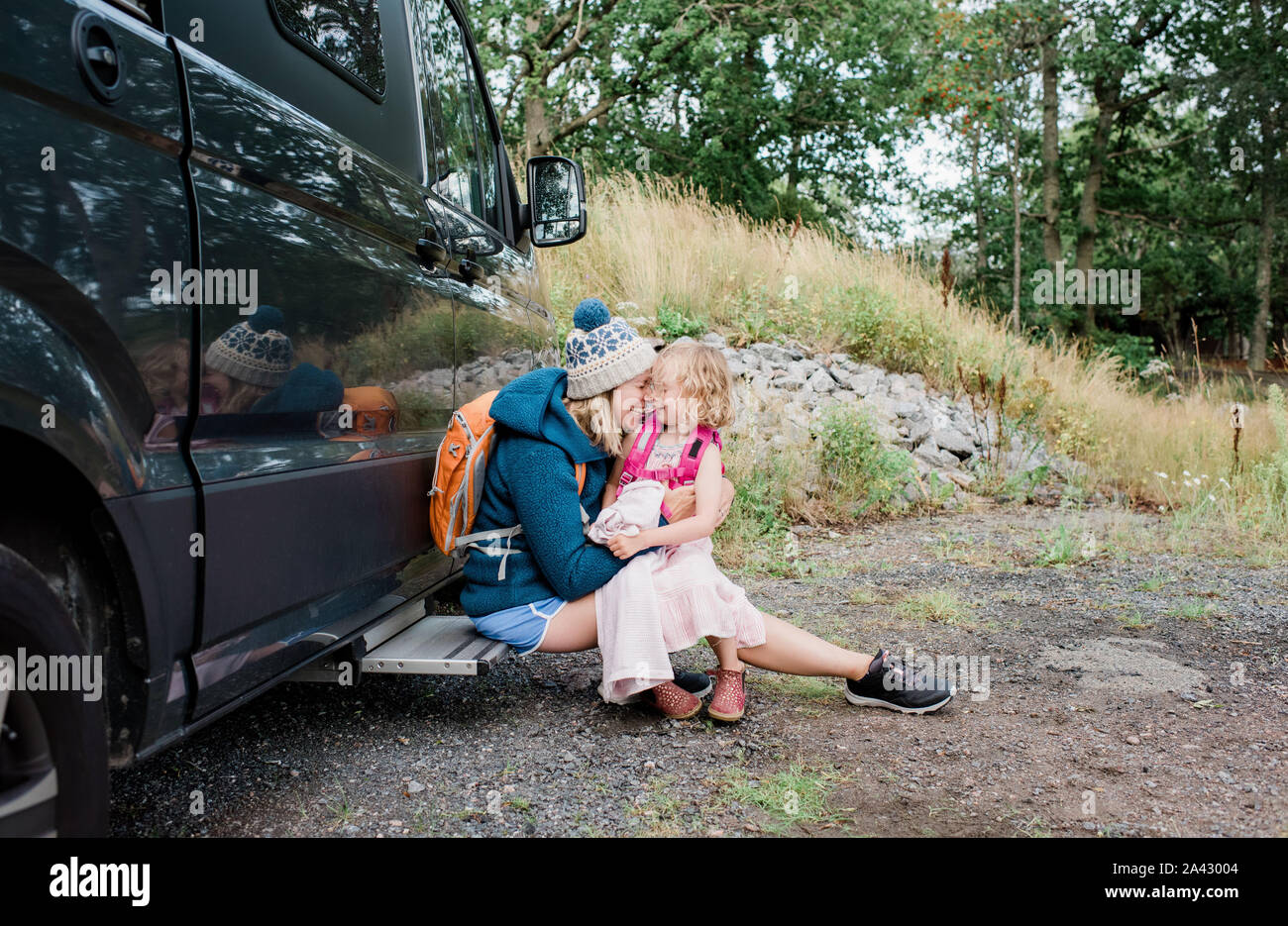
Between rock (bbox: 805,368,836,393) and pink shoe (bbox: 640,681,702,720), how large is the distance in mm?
4829

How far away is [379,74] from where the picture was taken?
105 inches

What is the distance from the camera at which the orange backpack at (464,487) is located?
8.83 ft

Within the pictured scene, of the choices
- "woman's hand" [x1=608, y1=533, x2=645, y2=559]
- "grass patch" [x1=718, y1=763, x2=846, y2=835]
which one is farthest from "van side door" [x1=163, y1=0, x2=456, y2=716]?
"grass patch" [x1=718, y1=763, x2=846, y2=835]

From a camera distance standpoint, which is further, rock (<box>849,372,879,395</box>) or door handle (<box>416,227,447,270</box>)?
rock (<box>849,372,879,395</box>)

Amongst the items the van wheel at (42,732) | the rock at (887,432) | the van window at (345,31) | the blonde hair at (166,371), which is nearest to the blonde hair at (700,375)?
the van window at (345,31)

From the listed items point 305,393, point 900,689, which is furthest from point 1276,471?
point 305,393

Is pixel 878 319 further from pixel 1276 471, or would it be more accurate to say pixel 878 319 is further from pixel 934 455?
pixel 1276 471

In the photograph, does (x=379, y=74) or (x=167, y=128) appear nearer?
(x=167, y=128)

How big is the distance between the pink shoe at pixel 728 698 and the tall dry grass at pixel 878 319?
17.1 ft

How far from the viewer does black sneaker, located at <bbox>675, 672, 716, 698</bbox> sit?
10.3 feet

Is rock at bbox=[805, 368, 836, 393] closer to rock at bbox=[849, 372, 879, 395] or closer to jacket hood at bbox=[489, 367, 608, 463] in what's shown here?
rock at bbox=[849, 372, 879, 395]
